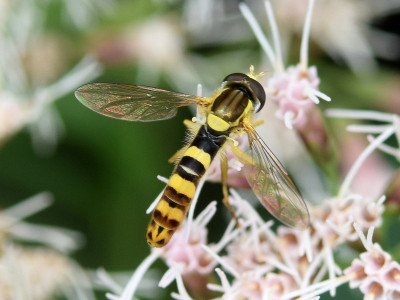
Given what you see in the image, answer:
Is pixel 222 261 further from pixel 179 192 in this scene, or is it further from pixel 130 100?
pixel 130 100

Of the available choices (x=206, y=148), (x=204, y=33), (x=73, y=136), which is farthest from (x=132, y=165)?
(x=206, y=148)

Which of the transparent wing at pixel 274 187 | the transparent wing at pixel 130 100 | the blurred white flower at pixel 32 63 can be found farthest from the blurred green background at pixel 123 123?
the transparent wing at pixel 274 187

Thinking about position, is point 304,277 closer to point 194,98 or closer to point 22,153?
point 194,98

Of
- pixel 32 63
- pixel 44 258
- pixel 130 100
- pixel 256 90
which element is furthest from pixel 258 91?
pixel 32 63

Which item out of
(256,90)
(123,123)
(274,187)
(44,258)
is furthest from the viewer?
(123,123)

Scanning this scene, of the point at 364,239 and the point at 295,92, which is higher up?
the point at 295,92

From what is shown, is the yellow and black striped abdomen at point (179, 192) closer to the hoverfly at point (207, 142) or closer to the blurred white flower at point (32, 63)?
the hoverfly at point (207, 142)
